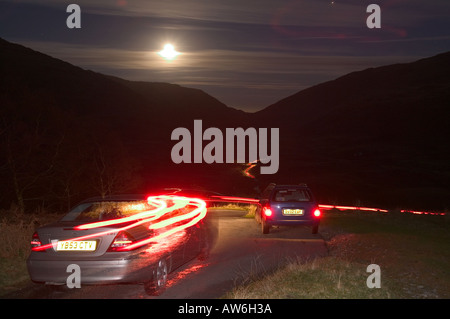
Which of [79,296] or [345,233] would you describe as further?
[345,233]

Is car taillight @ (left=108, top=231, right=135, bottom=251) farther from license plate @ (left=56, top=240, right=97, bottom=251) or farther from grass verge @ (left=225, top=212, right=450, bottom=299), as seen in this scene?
grass verge @ (left=225, top=212, right=450, bottom=299)

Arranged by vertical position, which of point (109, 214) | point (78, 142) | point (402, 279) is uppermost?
point (78, 142)

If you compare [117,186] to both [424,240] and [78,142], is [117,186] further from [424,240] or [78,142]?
[424,240]

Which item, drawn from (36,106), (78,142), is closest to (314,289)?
(36,106)

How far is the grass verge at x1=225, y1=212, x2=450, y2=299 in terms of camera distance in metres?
8.49

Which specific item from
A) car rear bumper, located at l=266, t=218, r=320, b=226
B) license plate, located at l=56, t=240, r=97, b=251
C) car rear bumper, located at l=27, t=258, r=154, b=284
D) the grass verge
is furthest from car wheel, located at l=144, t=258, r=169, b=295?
car rear bumper, located at l=266, t=218, r=320, b=226

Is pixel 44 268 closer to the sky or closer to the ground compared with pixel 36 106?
closer to the ground

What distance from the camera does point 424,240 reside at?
610 inches

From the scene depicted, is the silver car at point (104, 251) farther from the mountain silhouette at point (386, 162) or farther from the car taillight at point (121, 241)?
the mountain silhouette at point (386, 162)

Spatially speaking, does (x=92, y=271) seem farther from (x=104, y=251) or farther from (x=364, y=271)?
(x=364, y=271)

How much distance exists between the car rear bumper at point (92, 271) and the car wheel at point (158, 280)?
376 mm

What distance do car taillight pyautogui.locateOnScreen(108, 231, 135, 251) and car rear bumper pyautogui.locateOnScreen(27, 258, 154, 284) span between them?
197 mm

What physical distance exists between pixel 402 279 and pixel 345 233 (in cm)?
738
